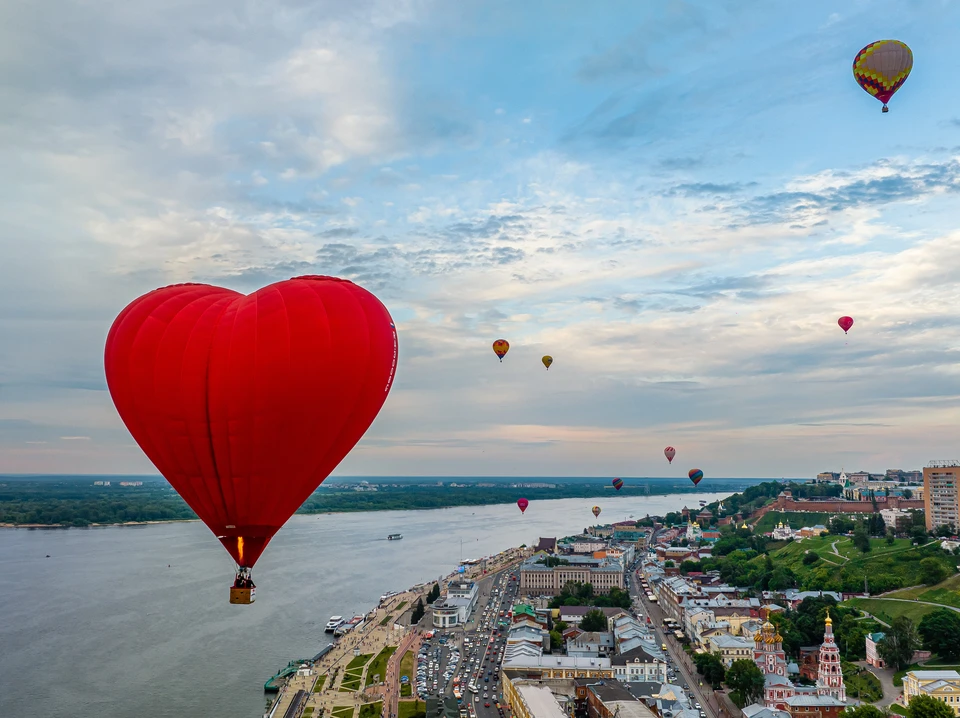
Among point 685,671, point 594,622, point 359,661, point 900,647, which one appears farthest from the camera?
point 594,622

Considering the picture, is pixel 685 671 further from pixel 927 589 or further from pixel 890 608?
pixel 927 589

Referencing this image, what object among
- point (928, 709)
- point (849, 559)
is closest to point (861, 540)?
point (849, 559)

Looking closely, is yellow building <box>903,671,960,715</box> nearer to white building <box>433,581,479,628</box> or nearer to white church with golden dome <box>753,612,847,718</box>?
white church with golden dome <box>753,612,847,718</box>

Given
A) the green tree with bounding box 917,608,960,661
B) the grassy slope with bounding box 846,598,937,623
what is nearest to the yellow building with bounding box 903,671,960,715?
the green tree with bounding box 917,608,960,661

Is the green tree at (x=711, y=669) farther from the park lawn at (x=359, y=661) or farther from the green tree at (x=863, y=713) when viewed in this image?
the park lawn at (x=359, y=661)

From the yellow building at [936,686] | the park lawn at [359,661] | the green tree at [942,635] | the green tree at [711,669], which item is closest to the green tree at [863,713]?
the yellow building at [936,686]
